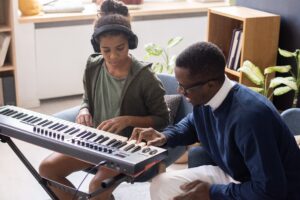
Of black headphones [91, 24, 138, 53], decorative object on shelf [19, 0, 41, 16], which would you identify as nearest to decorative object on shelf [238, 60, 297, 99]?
black headphones [91, 24, 138, 53]

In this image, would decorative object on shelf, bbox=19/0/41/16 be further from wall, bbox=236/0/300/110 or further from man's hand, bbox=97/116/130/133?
man's hand, bbox=97/116/130/133

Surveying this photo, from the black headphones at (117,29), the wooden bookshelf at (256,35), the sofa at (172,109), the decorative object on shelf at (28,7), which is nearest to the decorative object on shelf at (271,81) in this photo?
the wooden bookshelf at (256,35)

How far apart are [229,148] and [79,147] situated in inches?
20.4

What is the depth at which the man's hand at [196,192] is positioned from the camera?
181 centimetres

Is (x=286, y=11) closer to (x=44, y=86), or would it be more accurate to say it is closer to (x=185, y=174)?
(x=185, y=174)

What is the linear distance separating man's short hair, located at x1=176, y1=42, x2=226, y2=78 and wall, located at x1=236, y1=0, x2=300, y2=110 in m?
1.59

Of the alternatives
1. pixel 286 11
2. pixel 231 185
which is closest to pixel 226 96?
pixel 231 185

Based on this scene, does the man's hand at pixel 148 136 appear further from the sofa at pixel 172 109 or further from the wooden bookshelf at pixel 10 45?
the wooden bookshelf at pixel 10 45

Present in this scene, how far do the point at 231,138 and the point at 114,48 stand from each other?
0.71 m

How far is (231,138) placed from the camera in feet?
5.74

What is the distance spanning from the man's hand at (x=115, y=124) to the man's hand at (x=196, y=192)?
412 millimetres

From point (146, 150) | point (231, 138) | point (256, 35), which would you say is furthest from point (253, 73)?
point (146, 150)

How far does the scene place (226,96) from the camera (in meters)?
1.76

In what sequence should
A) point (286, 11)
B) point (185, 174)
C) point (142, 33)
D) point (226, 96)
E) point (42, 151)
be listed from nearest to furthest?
point (226, 96) → point (185, 174) → point (286, 11) → point (42, 151) → point (142, 33)
